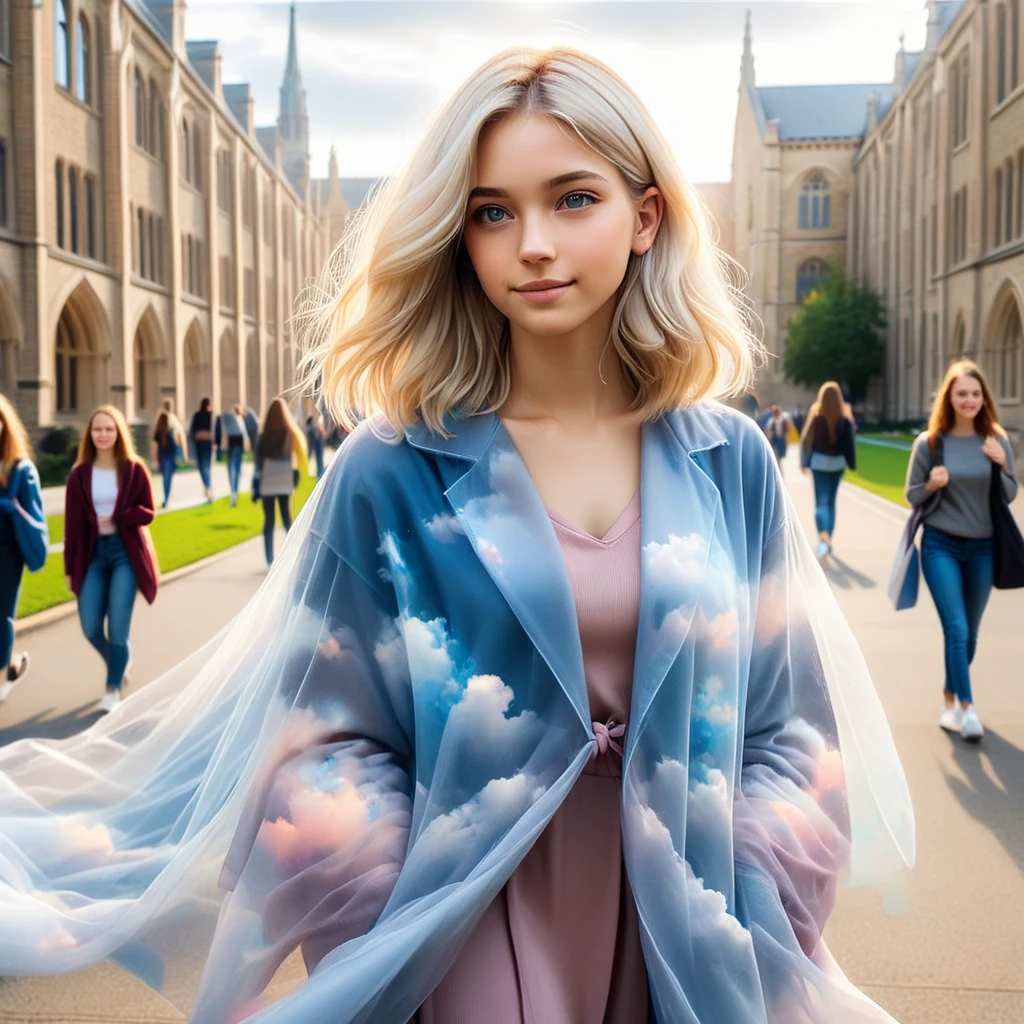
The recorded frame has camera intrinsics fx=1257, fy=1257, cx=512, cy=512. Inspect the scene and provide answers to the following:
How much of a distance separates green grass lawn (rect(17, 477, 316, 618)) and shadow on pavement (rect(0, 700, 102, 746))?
9.23 feet

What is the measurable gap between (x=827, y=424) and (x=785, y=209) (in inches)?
2434

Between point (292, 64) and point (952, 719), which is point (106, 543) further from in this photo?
point (292, 64)

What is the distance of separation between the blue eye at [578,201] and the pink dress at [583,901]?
1.53 ft

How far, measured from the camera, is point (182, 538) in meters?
16.1

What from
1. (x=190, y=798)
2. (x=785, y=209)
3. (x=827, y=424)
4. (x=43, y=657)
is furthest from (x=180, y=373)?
(x=785, y=209)

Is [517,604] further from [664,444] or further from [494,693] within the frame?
[664,444]

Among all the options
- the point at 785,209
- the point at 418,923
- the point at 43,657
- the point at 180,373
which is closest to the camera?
the point at 418,923

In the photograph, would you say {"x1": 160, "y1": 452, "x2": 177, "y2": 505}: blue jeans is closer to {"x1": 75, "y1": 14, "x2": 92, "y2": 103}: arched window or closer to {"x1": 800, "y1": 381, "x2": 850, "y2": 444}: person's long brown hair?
{"x1": 800, "y1": 381, "x2": 850, "y2": 444}: person's long brown hair

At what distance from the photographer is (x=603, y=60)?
192 centimetres

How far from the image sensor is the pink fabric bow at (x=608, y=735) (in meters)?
1.77

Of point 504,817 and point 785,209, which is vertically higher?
point 785,209

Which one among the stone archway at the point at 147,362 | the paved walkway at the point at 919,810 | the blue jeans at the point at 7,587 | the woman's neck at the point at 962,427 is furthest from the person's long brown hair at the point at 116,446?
the stone archway at the point at 147,362

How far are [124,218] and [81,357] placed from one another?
3710 millimetres

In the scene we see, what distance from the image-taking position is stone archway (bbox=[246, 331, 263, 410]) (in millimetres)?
51781
